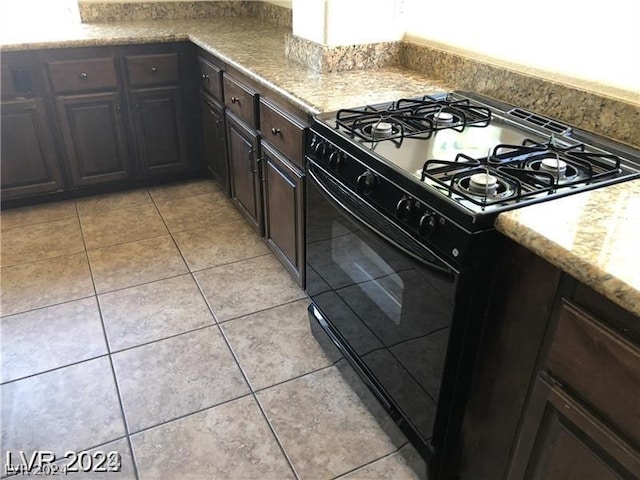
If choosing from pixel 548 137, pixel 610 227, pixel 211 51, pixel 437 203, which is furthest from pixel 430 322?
pixel 211 51

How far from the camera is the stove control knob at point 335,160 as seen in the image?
1.57 metres

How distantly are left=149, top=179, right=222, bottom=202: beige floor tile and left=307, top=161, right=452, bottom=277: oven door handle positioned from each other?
5.41 feet

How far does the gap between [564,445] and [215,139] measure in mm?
2438

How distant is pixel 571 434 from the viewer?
1057mm

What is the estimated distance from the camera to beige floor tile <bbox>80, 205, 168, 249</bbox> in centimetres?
280

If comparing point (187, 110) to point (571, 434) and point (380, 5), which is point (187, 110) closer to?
point (380, 5)

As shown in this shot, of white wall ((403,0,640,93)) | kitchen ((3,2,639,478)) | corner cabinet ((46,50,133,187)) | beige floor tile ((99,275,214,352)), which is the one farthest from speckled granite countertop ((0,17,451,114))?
beige floor tile ((99,275,214,352))

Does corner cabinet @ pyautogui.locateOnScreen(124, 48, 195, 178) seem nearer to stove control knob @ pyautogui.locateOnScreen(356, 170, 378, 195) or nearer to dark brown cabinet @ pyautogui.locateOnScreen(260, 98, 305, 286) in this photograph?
dark brown cabinet @ pyautogui.locateOnScreen(260, 98, 305, 286)

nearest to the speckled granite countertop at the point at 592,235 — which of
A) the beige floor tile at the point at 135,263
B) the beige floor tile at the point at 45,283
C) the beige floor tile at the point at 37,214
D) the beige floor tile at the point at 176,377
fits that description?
the beige floor tile at the point at 176,377

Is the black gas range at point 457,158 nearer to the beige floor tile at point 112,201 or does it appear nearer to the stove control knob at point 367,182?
the stove control knob at point 367,182

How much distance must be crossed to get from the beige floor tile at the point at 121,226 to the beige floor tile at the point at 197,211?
0.20ft

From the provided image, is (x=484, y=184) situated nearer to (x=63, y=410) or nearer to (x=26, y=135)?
(x=63, y=410)

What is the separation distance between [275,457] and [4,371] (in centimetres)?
108

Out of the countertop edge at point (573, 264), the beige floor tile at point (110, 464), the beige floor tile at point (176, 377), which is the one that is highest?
the countertop edge at point (573, 264)
